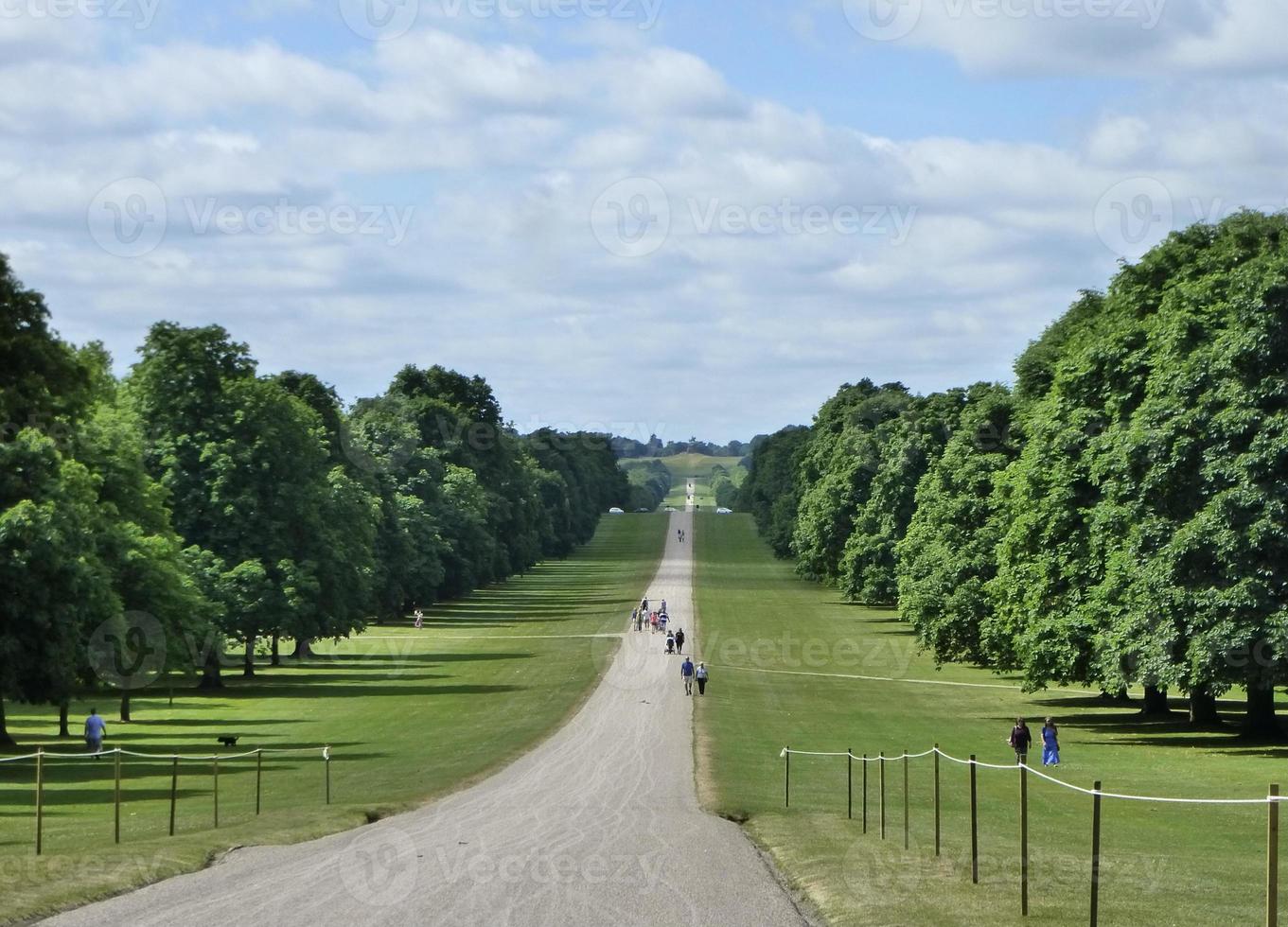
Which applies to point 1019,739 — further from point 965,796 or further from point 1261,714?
point 1261,714

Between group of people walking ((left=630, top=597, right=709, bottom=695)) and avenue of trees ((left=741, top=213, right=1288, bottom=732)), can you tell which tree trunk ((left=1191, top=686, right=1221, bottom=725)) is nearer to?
avenue of trees ((left=741, top=213, right=1288, bottom=732))

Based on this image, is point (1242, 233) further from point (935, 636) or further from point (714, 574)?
point (714, 574)

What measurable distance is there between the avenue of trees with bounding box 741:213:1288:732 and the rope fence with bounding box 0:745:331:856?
71.5 feet

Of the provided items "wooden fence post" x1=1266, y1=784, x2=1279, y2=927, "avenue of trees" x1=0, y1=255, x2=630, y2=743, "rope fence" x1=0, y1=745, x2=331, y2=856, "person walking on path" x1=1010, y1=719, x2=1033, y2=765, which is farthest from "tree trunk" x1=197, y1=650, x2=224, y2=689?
"wooden fence post" x1=1266, y1=784, x2=1279, y2=927

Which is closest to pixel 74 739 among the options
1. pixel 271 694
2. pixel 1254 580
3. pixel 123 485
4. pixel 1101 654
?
pixel 123 485

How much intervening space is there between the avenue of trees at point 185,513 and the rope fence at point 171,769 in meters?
4.07

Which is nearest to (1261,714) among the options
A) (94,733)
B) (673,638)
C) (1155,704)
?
(1155,704)

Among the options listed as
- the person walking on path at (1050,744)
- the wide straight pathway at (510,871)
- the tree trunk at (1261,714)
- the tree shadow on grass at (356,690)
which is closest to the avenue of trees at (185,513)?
the tree shadow on grass at (356,690)

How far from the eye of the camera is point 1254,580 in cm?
4222

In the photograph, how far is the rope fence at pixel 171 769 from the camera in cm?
2350

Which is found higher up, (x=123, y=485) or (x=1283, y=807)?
(x=123, y=485)

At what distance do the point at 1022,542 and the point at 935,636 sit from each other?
1181 centimetres

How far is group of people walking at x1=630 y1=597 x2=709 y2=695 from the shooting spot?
6701 centimetres

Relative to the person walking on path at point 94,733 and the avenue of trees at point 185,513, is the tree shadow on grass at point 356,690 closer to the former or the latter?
the avenue of trees at point 185,513
